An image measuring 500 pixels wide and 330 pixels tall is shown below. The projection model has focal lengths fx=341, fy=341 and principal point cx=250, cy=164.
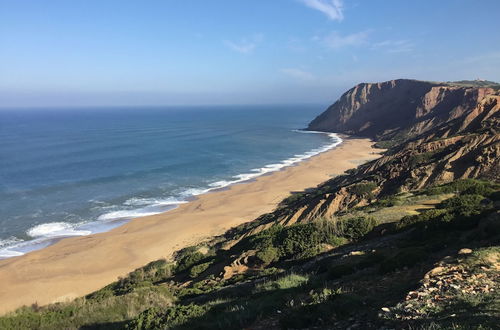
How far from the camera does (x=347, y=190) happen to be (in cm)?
2972

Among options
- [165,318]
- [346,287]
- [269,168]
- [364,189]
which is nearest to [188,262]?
[165,318]

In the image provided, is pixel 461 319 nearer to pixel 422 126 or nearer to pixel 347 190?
pixel 347 190

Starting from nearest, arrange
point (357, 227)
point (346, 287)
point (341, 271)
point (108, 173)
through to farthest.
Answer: point (346, 287) → point (341, 271) → point (357, 227) → point (108, 173)

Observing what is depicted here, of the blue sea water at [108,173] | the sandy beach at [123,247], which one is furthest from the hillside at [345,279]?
the blue sea water at [108,173]

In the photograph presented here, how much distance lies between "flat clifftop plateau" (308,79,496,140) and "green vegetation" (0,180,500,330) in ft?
221

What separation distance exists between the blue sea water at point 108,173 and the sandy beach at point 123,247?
2.65 meters

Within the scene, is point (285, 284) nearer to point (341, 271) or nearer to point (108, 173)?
point (341, 271)

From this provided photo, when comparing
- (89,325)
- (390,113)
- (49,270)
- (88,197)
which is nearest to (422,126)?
(390,113)

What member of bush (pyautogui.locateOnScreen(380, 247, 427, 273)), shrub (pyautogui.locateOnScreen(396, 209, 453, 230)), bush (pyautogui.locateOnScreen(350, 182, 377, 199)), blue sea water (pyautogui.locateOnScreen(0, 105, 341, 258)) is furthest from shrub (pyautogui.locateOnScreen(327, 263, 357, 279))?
blue sea water (pyautogui.locateOnScreen(0, 105, 341, 258))

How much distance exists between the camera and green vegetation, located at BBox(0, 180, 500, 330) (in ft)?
18.0

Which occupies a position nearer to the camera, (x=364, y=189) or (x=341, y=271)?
(x=341, y=271)

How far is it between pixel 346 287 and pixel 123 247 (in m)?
25.7

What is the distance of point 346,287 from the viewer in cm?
754

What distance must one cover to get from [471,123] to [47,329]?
4803cm
